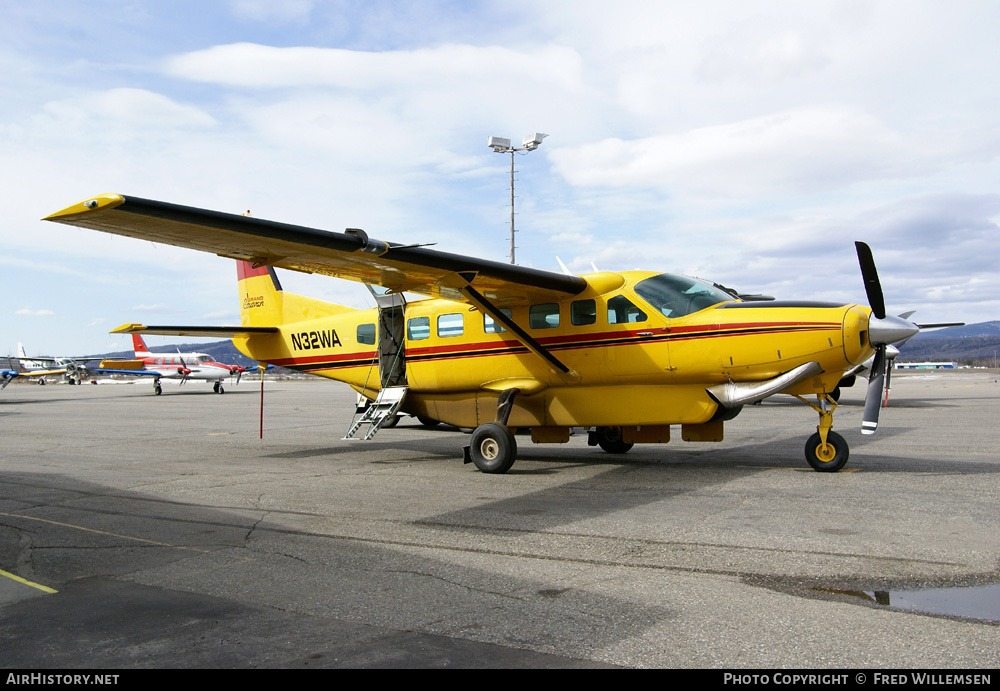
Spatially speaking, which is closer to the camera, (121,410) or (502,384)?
(502,384)

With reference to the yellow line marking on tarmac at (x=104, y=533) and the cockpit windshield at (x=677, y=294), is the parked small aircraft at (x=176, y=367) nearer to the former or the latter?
the yellow line marking on tarmac at (x=104, y=533)

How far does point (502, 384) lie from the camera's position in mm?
12289

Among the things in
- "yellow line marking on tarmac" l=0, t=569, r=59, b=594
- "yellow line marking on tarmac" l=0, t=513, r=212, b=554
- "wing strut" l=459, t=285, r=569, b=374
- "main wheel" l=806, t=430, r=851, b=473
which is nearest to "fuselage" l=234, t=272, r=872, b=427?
"wing strut" l=459, t=285, r=569, b=374

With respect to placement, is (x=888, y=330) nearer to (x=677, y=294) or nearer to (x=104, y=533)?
(x=677, y=294)

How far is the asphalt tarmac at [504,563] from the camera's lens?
3984 millimetres

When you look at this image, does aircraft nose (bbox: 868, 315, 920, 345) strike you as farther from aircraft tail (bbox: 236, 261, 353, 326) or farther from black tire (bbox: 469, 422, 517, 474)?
aircraft tail (bbox: 236, 261, 353, 326)

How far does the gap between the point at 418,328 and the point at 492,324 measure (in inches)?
66.6

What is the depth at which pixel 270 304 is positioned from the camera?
16.7 metres

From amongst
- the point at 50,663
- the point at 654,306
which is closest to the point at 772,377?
the point at 654,306

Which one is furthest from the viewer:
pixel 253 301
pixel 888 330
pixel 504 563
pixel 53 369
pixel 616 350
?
pixel 53 369

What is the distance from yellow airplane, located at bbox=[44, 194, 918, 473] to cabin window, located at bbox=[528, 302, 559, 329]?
0.11 ft

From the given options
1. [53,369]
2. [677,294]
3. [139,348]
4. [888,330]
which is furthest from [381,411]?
[53,369]
